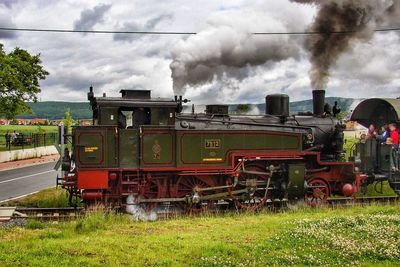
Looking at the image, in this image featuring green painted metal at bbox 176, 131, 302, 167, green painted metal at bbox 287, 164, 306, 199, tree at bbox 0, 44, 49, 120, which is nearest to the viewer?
green painted metal at bbox 176, 131, 302, 167

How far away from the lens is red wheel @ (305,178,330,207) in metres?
13.1

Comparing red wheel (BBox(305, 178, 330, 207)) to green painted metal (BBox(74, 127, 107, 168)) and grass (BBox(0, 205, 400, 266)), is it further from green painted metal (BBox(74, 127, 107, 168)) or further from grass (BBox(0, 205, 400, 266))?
green painted metal (BBox(74, 127, 107, 168))

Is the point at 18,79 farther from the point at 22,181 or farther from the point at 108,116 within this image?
the point at 108,116

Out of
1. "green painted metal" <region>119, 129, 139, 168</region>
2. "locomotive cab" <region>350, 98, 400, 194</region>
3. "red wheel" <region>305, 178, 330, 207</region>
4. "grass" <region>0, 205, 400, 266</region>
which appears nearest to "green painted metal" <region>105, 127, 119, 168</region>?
"green painted metal" <region>119, 129, 139, 168</region>

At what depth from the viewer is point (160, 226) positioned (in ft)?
33.7

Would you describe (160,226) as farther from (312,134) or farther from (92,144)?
(312,134)

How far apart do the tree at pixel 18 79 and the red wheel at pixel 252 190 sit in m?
18.4

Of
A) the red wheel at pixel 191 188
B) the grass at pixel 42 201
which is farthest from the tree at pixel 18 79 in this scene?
the red wheel at pixel 191 188

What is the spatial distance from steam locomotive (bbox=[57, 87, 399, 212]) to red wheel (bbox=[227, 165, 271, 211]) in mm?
28

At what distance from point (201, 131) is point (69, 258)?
554cm

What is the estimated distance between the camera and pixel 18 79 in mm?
27516

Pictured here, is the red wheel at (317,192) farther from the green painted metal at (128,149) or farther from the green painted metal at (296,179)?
the green painted metal at (128,149)

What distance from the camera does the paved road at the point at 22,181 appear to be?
57.8 ft

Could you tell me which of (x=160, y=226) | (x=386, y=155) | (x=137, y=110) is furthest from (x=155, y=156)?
(x=386, y=155)
